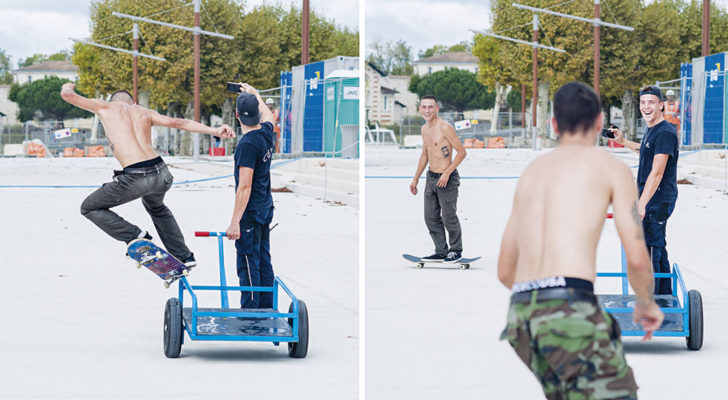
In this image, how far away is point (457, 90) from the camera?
106188 millimetres

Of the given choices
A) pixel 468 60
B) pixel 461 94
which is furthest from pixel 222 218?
pixel 468 60

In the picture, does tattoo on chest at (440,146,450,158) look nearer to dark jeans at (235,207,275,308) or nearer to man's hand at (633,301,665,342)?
dark jeans at (235,207,275,308)

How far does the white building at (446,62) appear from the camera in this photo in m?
136

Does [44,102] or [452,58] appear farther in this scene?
[452,58]

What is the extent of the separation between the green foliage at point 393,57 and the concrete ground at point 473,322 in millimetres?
104959

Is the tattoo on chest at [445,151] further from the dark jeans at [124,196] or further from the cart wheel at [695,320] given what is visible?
the cart wheel at [695,320]

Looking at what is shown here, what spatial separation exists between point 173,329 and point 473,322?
7.59 ft

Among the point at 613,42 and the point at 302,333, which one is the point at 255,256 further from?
the point at 613,42

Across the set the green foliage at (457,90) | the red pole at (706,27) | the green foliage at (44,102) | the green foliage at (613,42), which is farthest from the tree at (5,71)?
the red pole at (706,27)

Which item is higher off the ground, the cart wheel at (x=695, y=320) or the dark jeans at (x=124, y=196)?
the dark jeans at (x=124, y=196)

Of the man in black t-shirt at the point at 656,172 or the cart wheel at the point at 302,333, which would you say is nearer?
the cart wheel at the point at 302,333

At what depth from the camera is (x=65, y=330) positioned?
24.7 ft

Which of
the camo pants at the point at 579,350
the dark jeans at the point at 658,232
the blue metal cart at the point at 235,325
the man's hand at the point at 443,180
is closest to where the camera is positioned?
the camo pants at the point at 579,350

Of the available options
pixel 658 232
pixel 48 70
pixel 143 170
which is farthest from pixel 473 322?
pixel 48 70
